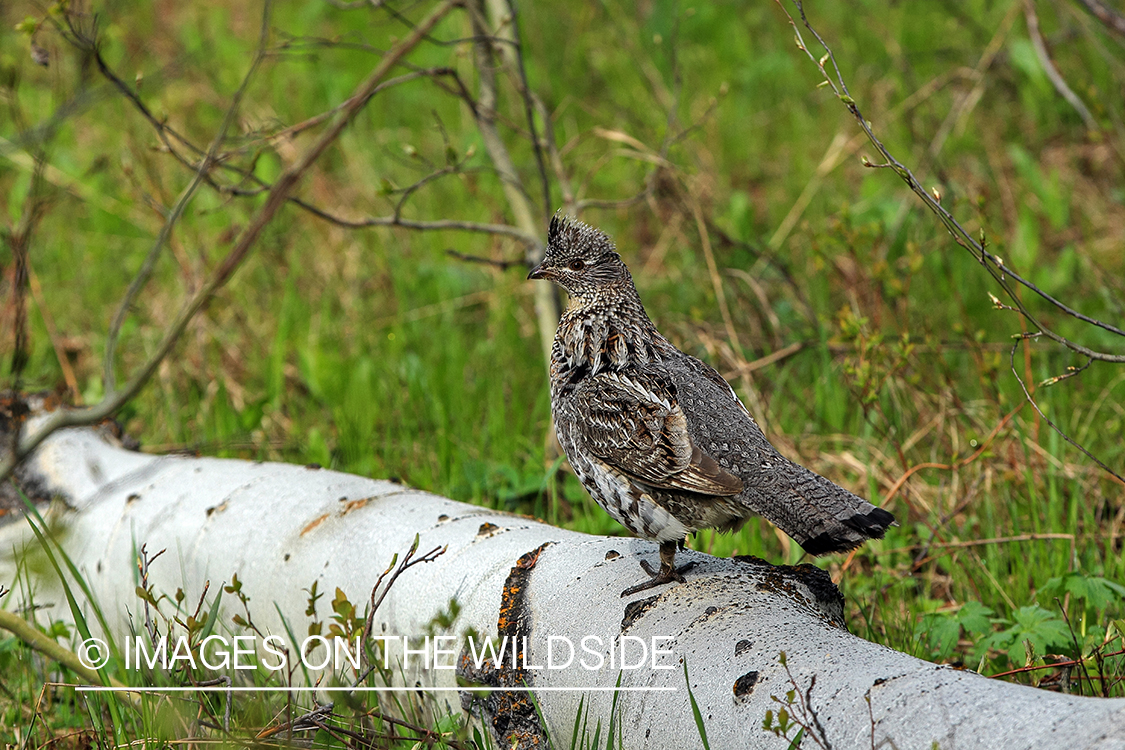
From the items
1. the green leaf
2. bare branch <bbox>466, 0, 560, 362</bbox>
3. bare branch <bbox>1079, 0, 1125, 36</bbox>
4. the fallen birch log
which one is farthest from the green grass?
the green leaf

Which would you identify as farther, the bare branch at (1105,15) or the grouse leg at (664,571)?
the bare branch at (1105,15)

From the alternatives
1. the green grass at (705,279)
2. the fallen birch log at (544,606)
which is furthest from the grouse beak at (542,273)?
the green grass at (705,279)

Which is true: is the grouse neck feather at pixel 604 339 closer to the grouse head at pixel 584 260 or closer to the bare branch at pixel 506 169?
the grouse head at pixel 584 260

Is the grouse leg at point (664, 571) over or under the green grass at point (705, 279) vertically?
under

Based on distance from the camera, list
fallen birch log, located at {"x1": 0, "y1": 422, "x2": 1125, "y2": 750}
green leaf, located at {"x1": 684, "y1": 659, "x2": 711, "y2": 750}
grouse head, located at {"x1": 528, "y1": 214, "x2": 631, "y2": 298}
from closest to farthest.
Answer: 1. fallen birch log, located at {"x1": 0, "y1": 422, "x2": 1125, "y2": 750}
2. green leaf, located at {"x1": 684, "y1": 659, "x2": 711, "y2": 750}
3. grouse head, located at {"x1": 528, "y1": 214, "x2": 631, "y2": 298}

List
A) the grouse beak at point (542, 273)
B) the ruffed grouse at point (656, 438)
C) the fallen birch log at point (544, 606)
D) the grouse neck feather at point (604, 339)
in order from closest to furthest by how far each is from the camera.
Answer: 1. the fallen birch log at point (544, 606)
2. the ruffed grouse at point (656, 438)
3. the grouse neck feather at point (604, 339)
4. the grouse beak at point (542, 273)

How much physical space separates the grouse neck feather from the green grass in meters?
1.06

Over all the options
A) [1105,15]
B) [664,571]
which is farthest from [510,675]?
[1105,15]

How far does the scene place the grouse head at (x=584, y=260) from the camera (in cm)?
368

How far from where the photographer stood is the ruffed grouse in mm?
2770

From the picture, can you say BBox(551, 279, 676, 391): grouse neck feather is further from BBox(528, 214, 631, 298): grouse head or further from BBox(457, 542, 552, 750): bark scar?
BBox(457, 542, 552, 750): bark scar

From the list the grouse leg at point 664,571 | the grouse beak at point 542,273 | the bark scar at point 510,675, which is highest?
the grouse beak at point 542,273

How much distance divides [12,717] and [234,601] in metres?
0.97

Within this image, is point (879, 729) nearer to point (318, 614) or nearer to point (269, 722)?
point (269, 722)
